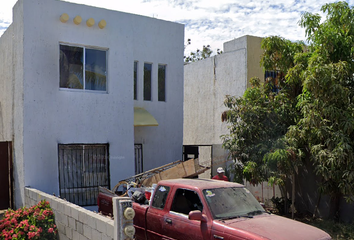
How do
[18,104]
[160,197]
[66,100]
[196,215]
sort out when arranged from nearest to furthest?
1. [196,215]
2. [160,197]
3. [18,104]
4. [66,100]

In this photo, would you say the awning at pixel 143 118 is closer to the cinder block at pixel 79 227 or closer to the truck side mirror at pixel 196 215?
the cinder block at pixel 79 227

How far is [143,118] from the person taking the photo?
508 inches

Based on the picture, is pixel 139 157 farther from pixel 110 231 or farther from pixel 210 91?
pixel 110 231

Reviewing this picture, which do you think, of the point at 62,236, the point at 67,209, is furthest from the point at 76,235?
the point at 62,236

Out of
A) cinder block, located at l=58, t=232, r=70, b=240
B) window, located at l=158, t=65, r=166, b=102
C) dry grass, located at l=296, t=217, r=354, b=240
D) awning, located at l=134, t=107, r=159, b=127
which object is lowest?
dry grass, located at l=296, t=217, r=354, b=240

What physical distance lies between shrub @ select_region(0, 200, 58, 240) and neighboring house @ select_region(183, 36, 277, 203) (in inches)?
285

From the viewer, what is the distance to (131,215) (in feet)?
19.0

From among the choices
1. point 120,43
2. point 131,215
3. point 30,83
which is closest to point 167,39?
point 120,43

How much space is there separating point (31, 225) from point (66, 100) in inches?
152

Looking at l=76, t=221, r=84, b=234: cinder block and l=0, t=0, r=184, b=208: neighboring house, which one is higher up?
l=0, t=0, r=184, b=208: neighboring house

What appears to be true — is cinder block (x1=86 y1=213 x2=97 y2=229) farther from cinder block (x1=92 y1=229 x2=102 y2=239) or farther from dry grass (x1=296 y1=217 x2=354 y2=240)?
dry grass (x1=296 y1=217 x2=354 y2=240)

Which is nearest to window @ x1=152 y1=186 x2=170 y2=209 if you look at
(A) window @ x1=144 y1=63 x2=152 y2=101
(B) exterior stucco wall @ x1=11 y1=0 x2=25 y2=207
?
(B) exterior stucco wall @ x1=11 y1=0 x2=25 y2=207

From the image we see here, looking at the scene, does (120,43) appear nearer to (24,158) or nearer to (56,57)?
→ (56,57)

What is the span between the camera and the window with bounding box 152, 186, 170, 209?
693cm
